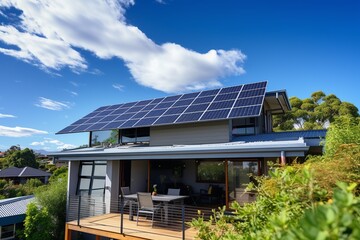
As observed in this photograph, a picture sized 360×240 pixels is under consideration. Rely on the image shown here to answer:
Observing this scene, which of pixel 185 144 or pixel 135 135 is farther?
pixel 135 135

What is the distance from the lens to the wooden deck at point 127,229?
8641 millimetres

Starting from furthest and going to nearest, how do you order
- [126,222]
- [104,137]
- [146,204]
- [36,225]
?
[104,137] → [36,225] → [126,222] → [146,204]

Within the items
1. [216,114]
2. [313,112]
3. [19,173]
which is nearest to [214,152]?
[216,114]

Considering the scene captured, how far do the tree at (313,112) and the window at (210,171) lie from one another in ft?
65.7

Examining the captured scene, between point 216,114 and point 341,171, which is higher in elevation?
point 216,114

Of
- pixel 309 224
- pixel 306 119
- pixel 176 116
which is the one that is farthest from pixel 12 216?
pixel 306 119

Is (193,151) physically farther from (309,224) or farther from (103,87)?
(103,87)

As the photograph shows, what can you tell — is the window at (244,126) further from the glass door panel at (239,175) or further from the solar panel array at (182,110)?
the glass door panel at (239,175)

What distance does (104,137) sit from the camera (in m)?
15.4

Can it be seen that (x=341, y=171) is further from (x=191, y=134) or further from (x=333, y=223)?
(x=191, y=134)

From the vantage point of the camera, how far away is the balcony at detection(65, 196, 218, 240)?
28.9 ft

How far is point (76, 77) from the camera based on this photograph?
2345cm

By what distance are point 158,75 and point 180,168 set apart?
14.3 meters

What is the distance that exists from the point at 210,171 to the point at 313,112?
23.9 m
